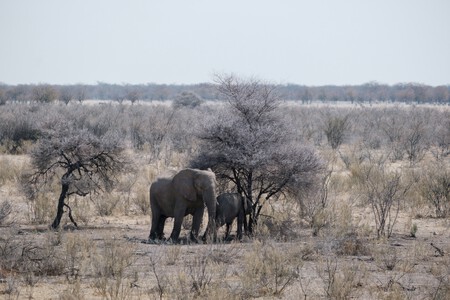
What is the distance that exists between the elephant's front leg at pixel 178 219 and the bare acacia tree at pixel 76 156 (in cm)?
290

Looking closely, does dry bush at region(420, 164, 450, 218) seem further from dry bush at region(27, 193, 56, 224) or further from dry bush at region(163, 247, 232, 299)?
dry bush at region(163, 247, 232, 299)

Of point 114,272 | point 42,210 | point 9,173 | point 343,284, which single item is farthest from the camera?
point 9,173

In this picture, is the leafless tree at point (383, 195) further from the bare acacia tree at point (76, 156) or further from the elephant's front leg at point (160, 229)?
the bare acacia tree at point (76, 156)

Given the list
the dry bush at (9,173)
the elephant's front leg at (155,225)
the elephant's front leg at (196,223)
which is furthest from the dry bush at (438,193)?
the dry bush at (9,173)

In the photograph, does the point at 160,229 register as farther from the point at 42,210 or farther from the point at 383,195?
the point at 383,195

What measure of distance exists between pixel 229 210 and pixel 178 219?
1.21 meters

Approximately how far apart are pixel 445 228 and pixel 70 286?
11.4m

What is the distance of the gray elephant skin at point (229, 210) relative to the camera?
682 inches

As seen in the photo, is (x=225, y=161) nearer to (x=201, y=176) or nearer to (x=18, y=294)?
(x=201, y=176)

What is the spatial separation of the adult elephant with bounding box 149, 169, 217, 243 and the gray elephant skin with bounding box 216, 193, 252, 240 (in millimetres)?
422

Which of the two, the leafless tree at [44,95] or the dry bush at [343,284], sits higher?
the leafless tree at [44,95]

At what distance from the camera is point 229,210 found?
17.4 meters

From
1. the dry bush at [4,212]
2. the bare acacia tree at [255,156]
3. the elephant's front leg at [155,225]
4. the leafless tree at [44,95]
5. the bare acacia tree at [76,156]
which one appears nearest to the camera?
the elephant's front leg at [155,225]

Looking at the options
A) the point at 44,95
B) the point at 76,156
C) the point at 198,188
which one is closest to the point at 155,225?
the point at 198,188
